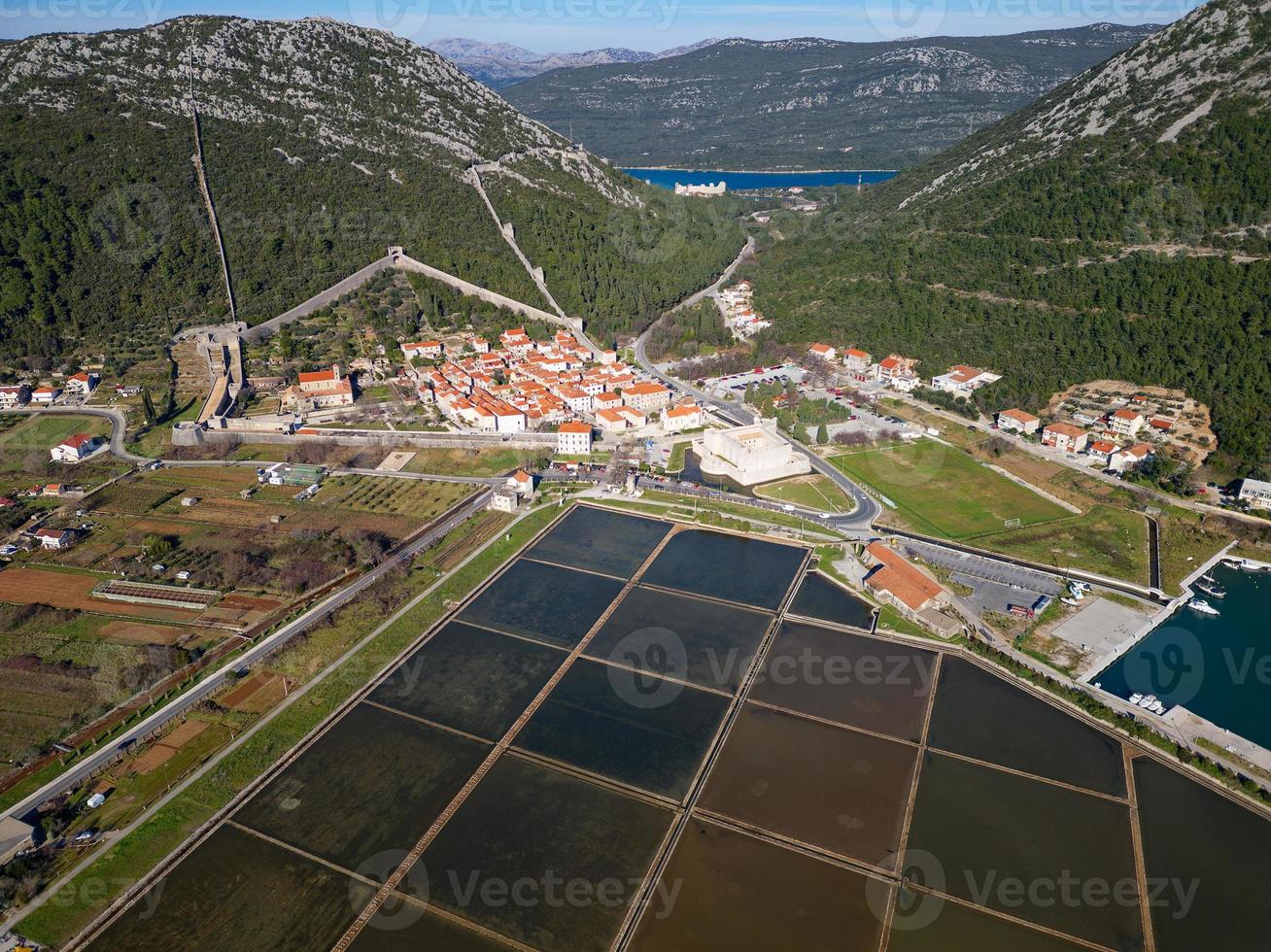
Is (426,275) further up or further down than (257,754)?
further up

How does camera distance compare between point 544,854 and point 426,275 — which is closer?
point 544,854

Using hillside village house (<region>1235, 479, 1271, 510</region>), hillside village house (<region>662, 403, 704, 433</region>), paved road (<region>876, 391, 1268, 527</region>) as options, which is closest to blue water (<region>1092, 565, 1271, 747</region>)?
paved road (<region>876, 391, 1268, 527</region>)

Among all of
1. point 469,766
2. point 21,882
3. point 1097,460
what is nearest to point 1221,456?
point 1097,460

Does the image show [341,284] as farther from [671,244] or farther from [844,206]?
[844,206]

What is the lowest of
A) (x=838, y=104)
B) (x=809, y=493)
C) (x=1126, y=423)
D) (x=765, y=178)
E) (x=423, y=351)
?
(x=809, y=493)

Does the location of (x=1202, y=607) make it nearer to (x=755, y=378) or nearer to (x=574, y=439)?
(x=574, y=439)

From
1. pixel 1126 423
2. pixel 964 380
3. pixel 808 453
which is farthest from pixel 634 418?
pixel 1126 423
